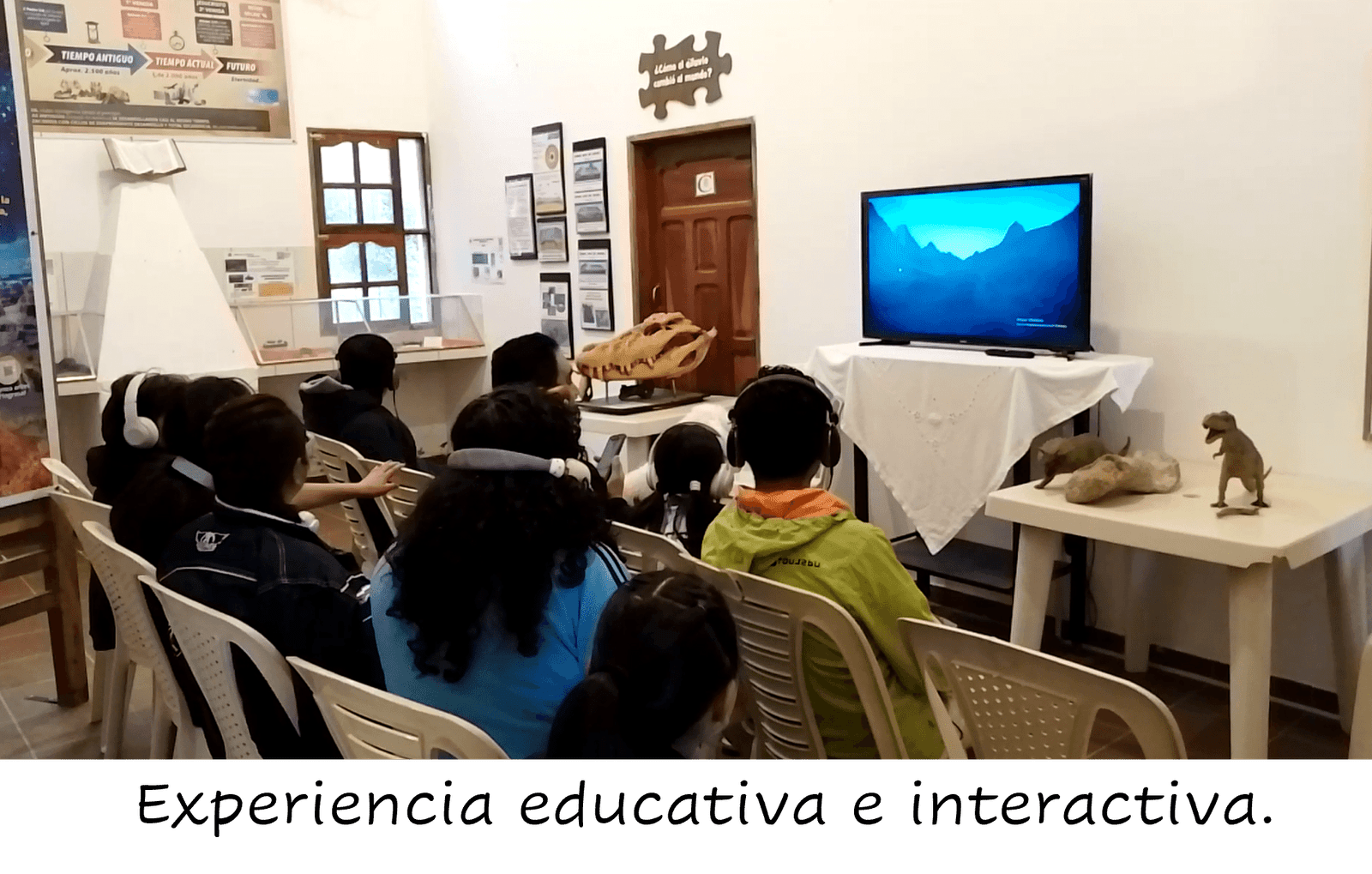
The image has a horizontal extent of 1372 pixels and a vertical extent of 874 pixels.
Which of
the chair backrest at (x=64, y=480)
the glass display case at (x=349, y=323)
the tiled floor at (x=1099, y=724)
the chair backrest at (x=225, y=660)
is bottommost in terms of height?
the tiled floor at (x=1099, y=724)

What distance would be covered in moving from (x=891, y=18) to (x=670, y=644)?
340cm

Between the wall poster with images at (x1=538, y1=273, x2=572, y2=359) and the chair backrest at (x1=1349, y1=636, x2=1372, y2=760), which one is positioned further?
the wall poster with images at (x1=538, y1=273, x2=572, y2=359)

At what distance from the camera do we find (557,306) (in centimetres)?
597

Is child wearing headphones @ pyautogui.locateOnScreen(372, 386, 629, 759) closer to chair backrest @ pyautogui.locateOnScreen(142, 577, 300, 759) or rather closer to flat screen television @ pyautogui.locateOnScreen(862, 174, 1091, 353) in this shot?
chair backrest @ pyautogui.locateOnScreen(142, 577, 300, 759)

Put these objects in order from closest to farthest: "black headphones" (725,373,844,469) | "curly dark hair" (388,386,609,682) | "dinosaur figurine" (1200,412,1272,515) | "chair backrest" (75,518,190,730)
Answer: "curly dark hair" (388,386,609,682) < "black headphones" (725,373,844,469) < "chair backrest" (75,518,190,730) < "dinosaur figurine" (1200,412,1272,515)

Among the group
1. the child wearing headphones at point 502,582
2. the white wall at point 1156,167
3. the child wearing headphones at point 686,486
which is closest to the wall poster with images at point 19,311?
the child wearing headphones at point 686,486

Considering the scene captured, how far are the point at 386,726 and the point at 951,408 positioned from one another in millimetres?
2403

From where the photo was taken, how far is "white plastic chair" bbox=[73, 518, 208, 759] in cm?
213

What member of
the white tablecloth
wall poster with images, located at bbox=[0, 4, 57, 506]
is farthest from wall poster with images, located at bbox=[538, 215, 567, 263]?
wall poster with images, located at bbox=[0, 4, 57, 506]

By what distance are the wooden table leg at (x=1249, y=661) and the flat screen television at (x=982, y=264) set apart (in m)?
1.10

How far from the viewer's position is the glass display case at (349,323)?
242 inches

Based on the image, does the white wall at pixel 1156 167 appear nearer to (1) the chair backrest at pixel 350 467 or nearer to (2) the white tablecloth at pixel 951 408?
(2) the white tablecloth at pixel 951 408

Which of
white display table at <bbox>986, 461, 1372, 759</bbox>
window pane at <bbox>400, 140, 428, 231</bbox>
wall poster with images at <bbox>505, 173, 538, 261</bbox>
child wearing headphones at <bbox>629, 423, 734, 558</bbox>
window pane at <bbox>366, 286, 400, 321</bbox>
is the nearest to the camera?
child wearing headphones at <bbox>629, 423, 734, 558</bbox>

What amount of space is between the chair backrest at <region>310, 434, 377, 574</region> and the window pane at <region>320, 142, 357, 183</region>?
12.0 ft
